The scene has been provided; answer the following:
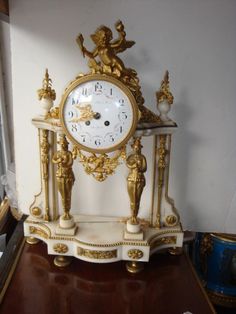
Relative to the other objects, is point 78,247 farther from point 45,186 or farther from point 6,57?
point 6,57

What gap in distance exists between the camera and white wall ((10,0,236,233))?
94 centimetres

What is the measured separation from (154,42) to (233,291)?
1.01 m

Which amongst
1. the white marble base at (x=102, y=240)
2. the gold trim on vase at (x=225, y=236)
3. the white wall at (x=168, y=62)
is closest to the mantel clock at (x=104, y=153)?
the white marble base at (x=102, y=240)

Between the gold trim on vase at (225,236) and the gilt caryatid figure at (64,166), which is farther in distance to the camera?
the gold trim on vase at (225,236)

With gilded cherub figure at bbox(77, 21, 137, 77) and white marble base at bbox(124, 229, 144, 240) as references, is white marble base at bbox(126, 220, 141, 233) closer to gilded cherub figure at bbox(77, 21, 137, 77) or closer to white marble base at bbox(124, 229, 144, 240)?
white marble base at bbox(124, 229, 144, 240)

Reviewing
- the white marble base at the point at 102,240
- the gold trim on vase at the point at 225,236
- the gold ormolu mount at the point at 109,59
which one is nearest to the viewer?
the gold ormolu mount at the point at 109,59

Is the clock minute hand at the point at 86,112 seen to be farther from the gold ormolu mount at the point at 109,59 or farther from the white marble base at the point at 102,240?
the white marble base at the point at 102,240

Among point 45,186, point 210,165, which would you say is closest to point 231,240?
point 210,165

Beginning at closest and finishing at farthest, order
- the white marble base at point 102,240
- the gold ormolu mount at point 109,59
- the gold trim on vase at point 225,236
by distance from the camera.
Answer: the gold ormolu mount at point 109,59
the white marble base at point 102,240
the gold trim on vase at point 225,236

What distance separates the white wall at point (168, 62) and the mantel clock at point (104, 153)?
15 cm

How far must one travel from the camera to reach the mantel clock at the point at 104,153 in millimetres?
774

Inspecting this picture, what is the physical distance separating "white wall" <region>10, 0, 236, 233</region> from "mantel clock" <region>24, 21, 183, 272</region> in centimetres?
15

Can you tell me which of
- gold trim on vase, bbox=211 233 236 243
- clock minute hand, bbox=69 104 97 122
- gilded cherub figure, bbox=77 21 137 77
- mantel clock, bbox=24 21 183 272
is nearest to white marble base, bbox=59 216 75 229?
mantel clock, bbox=24 21 183 272

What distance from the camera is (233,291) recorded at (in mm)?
1193
